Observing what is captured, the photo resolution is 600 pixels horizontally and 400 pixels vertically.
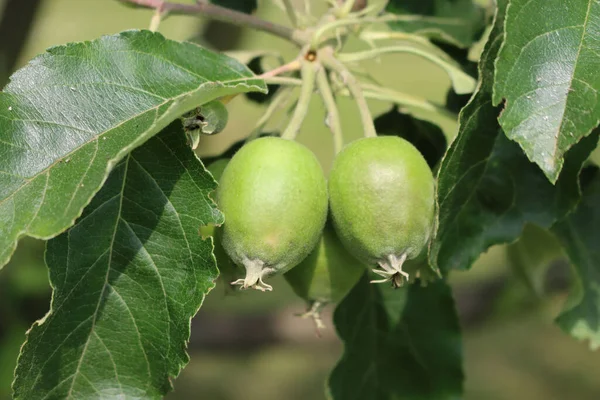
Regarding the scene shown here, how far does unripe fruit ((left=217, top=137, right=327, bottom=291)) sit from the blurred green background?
1.68 ft

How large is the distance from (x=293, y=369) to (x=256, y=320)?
162 centimetres

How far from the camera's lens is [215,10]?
175 cm

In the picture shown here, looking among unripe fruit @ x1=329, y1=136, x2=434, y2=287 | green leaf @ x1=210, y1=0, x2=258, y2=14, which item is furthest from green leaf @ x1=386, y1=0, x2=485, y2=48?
unripe fruit @ x1=329, y1=136, x2=434, y2=287

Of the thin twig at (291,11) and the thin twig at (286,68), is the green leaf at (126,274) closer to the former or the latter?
the thin twig at (286,68)

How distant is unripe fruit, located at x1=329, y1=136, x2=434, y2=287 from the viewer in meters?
1.35

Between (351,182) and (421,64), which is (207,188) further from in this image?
(421,64)

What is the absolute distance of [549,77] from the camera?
1339 mm

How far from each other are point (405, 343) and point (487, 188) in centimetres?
70

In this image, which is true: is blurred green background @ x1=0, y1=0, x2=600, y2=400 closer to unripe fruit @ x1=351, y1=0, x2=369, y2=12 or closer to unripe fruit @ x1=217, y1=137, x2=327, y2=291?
unripe fruit @ x1=351, y1=0, x2=369, y2=12

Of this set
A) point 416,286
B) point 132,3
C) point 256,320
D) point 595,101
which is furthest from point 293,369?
point 595,101

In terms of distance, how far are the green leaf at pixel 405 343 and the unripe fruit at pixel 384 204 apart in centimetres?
77

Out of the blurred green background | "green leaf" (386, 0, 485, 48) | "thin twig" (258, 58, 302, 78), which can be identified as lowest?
the blurred green background

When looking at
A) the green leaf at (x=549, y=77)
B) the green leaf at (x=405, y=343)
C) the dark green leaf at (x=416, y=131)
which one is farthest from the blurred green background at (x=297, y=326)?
the green leaf at (x=549, y=77)

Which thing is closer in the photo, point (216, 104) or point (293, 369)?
point (216, 104)
